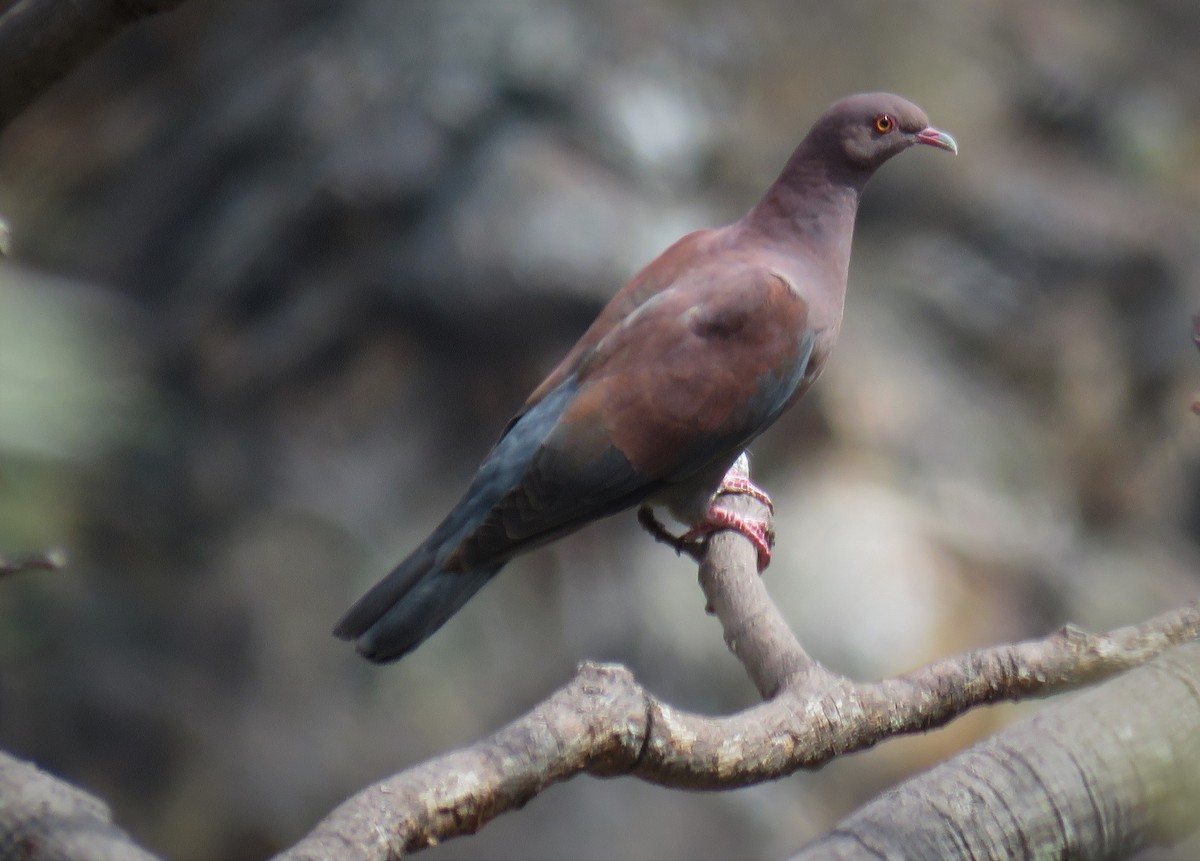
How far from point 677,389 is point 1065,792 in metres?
1.27

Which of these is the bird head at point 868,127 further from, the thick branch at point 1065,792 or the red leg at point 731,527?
the thick branch at point 1065,792

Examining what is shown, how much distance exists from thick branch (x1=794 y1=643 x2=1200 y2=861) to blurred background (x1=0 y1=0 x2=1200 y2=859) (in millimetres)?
3112

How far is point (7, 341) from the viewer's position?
4.64ft

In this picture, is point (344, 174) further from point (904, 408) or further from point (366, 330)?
point (904, 408)

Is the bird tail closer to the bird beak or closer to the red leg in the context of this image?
the red leg

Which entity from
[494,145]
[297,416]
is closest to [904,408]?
[494,145]

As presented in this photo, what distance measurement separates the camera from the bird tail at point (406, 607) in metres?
2.32

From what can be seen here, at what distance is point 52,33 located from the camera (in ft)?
5.61

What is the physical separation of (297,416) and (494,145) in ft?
4.64

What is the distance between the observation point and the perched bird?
2.51 m

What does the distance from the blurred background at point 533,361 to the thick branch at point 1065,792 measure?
311cm

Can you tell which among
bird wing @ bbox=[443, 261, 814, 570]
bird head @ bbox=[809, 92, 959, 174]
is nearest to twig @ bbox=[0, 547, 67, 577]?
bird wing @ bbox=[443, 261, 814, 570]

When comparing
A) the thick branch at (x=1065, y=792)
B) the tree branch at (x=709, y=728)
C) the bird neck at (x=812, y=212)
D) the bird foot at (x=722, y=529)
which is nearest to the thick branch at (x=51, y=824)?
the tree branch at (x=709, y=728)

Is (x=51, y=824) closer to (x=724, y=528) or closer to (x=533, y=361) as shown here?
(x=724, y=528)
